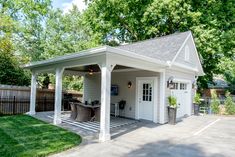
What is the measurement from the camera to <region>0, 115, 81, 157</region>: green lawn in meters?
5.89

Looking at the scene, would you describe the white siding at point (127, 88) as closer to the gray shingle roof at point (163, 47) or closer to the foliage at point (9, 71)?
the gray shingle roof at point (163, 47)

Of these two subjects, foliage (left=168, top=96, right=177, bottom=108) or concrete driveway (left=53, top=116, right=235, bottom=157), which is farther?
foliage (left=168, top=96, right=177, bottom=108)

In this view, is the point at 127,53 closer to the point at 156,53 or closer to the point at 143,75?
the point at 143,75

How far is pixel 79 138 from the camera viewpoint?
736 centimetres

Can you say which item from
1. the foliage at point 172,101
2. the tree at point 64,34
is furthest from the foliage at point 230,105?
the tree at point 64,34

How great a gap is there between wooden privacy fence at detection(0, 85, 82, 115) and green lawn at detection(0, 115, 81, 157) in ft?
13.4

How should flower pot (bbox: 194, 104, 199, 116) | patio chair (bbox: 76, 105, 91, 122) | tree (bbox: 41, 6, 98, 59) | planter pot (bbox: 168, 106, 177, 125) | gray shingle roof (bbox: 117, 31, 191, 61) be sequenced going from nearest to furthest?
patio chair (bbox: 76, 105, 91, 122) → planter pot (bbox: 168, 106, 177, 125) → gray shingle roof (bbox: 117, 31, 191, 61) → flower pot (bbox: 194, 104, 199, 116) → tree (bbox: 41, 6, 98, 59)

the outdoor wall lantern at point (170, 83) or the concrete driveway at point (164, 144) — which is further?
the outdoor wall lantern at point (170, 83)

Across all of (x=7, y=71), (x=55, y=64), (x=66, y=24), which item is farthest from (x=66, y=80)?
(x=55, y=64)

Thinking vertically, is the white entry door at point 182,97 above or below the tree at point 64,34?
below

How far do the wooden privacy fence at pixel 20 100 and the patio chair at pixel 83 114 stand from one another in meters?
5.24

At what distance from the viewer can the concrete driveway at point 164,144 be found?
19.7ft

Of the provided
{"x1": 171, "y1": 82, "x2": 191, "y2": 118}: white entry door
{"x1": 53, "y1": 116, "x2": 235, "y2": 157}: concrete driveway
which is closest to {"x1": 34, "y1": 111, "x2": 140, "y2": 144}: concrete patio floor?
{"x1": 53, "y1": 116, "x2": 235, "y2": 157}: concrete driveway

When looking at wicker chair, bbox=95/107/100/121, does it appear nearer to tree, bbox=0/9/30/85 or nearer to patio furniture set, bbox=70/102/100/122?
patio furniture set, bbox=70/102/100/122
